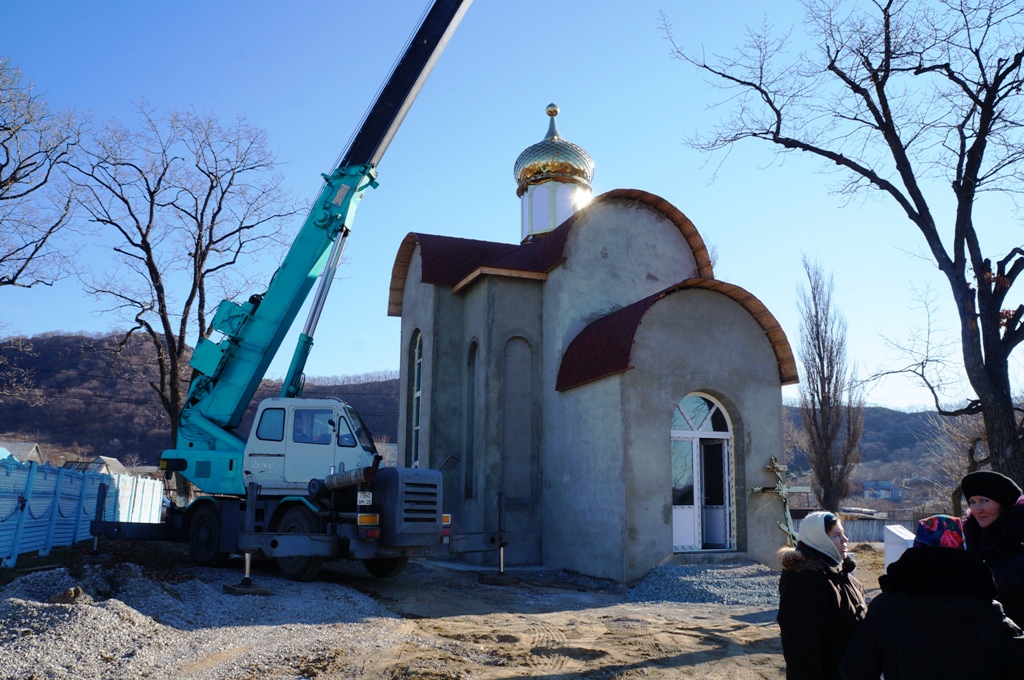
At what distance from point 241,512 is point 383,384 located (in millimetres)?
94794

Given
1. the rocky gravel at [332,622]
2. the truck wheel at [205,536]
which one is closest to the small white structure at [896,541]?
the rocky gravel at [332,622]

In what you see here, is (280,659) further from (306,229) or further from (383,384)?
(383,384)

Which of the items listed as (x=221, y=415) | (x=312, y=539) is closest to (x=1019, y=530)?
(x=312, y=539)

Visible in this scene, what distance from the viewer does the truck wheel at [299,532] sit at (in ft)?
37.7

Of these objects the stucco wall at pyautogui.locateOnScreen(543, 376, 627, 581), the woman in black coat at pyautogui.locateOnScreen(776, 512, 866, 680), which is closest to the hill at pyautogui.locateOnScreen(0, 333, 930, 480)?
the stucco wall at pyautogui.locateOnScreen(543, 376, 627, 581)

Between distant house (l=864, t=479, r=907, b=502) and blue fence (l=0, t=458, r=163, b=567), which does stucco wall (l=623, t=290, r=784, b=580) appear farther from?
distant house (l=864, t=479, r=907, b=502)

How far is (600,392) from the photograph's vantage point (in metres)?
14.2

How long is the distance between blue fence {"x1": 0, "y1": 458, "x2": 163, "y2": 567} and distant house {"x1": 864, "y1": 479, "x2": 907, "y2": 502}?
6649cm

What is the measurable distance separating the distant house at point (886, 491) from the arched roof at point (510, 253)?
60.0 metres

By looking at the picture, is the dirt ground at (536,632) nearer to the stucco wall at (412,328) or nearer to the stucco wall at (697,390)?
the stucco wall at (697,390)

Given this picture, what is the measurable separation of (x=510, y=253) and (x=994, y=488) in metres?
14.8

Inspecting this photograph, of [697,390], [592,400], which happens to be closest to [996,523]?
[697,390]

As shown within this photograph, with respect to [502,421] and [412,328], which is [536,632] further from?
[412,328]

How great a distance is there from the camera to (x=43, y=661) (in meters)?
6.43
